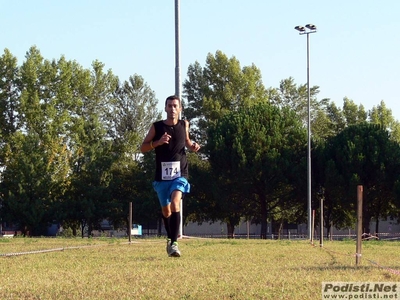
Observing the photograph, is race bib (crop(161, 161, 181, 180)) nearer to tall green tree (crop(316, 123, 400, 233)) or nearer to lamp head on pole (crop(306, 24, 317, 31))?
lamp head on pole (crop(306, 24, 317, 31))

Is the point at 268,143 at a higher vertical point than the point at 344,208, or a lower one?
higher

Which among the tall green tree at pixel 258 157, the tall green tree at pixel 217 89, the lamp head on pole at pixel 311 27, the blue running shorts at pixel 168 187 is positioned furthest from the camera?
the tall green tree at pixel 217 89

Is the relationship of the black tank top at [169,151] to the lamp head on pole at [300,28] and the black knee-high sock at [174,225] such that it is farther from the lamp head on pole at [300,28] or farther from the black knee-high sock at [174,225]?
the lamp head on pole at [300,28]

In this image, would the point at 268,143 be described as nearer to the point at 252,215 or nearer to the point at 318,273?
the point at 252,215

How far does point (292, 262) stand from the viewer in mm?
11086

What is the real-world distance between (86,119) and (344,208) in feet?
99.7

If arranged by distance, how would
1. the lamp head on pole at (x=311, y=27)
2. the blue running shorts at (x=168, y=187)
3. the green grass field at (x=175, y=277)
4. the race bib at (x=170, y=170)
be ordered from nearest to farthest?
the green grass field at (x=175, y=277)
the race bib at (x=170, y=170)
the blue running shorts at (x=168, y=187)
the lamp head on pole at (x=311, y=27)

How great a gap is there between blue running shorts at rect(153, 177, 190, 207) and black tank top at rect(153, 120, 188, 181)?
8 centimetres

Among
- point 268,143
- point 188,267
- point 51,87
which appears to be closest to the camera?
point 188,267

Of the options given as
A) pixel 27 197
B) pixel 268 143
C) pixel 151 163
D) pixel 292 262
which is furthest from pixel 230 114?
pixel 292 262

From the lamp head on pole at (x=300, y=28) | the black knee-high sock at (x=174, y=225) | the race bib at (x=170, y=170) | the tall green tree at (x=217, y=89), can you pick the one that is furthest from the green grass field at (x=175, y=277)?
the tall green tree at (x=217, y=89)

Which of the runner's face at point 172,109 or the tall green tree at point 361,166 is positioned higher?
the tall green tree at point 361,166

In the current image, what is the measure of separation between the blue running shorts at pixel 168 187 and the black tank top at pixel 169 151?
83 millimetres

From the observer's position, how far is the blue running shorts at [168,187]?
11.6m
